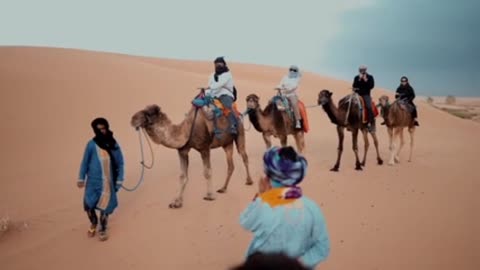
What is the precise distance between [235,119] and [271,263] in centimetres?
714

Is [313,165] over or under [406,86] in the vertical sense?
under

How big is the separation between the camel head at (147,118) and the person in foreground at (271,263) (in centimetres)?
547

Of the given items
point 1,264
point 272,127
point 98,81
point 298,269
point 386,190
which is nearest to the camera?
point 298,269

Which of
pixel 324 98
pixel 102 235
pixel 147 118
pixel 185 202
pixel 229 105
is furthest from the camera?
pixel 324 98

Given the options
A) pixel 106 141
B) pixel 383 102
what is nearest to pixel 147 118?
pixel 106 141

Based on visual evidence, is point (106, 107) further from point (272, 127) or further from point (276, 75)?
point (276, 75)

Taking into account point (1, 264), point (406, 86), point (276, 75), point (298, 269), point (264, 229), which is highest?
point (276, 75)

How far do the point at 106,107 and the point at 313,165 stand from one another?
8.61 m

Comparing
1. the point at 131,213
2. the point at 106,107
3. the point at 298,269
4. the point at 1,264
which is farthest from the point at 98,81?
the point at 298,269

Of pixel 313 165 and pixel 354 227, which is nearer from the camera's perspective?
pixel 354 227

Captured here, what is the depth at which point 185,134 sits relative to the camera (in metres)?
7.35

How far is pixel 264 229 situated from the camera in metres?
2.92

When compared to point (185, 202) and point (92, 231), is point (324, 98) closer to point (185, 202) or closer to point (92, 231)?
point (185, 202)

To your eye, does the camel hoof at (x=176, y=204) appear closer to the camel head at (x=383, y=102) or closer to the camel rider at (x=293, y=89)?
the camel rider at (x=293, y=89)
